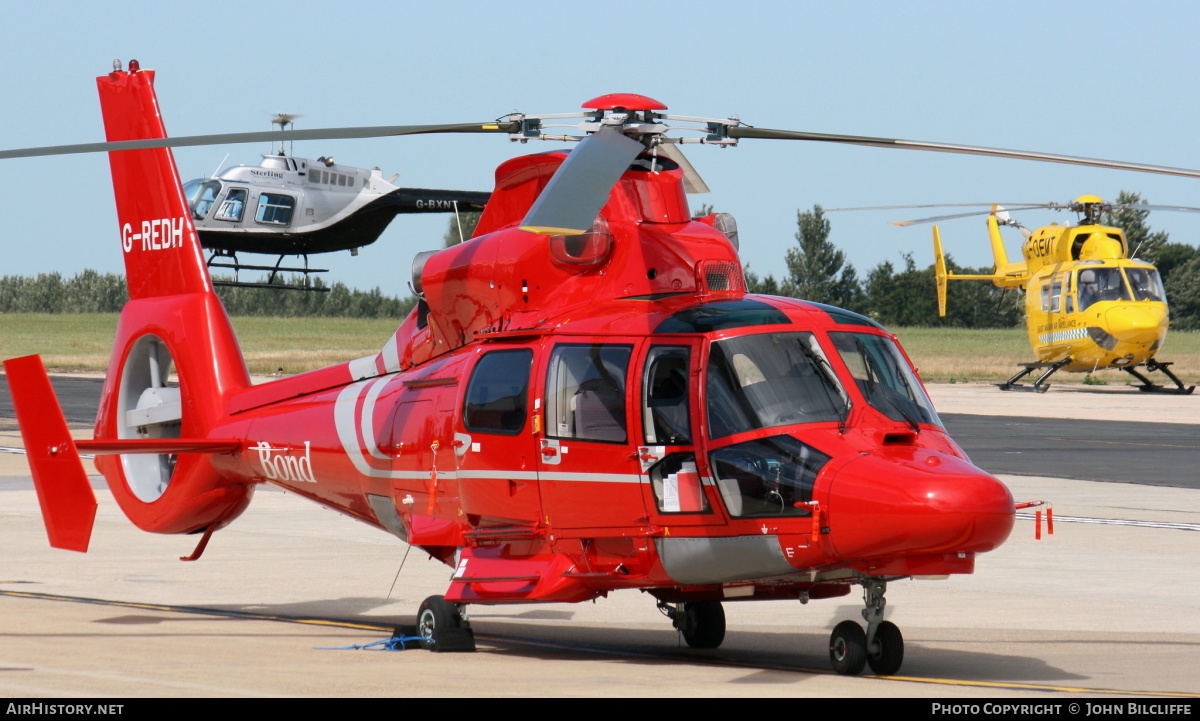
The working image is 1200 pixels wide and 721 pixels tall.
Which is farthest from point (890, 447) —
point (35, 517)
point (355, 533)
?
point (35, 517)

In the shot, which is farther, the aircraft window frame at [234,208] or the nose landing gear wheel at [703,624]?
the aircraft window frame at [234,208]

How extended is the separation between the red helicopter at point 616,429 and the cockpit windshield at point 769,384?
0.01m

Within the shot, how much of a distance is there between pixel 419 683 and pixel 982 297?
100 m

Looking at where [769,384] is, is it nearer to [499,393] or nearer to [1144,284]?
[499,393]

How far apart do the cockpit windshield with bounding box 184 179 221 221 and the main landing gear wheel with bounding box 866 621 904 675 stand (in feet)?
105

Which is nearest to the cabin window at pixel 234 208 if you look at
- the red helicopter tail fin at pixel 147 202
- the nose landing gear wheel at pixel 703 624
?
the red helicopter tail fin at pixel 147 202

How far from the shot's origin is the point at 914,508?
7895mm

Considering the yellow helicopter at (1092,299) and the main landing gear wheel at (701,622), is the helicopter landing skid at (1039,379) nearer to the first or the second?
the yellow helicopter at (1092,299)

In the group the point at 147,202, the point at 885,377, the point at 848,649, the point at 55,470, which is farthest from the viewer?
the point at 147,202

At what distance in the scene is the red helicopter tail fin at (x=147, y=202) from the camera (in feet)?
42.7

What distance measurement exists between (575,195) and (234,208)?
3244 cm

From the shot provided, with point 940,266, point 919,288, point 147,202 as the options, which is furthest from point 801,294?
point 147,202

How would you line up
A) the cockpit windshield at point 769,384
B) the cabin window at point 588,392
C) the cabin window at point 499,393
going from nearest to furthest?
the cockpit windshield at point 769,384, the cabin window at point 588,392, the cabin window at point 499,393

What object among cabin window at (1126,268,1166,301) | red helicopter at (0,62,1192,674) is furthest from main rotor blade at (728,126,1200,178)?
cabin window at (1126,268,1166,301)
